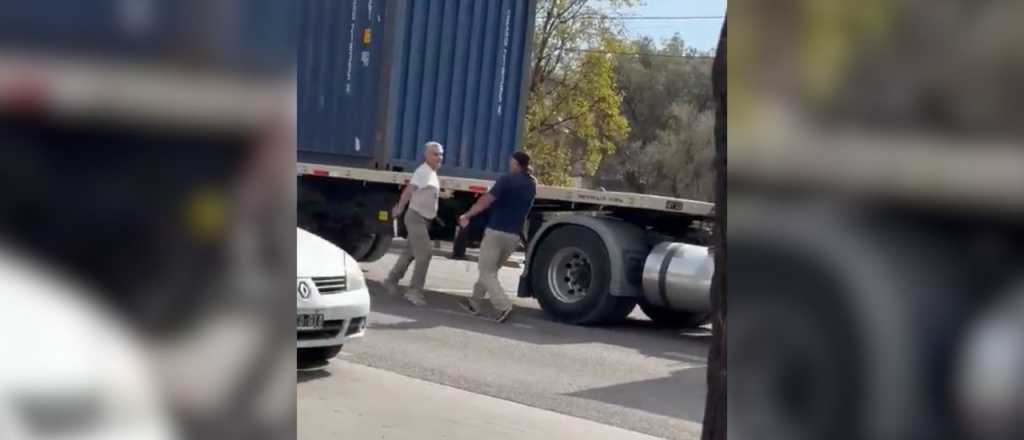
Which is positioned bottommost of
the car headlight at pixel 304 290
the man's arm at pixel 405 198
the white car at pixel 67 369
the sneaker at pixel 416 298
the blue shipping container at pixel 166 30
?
the sneaker at pixel 416 298

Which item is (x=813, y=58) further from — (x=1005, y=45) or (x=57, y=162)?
(x=57, y=162)

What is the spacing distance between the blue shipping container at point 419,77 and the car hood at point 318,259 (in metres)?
5.90

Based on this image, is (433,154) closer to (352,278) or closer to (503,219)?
(503,219)

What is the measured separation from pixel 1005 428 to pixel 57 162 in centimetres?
180

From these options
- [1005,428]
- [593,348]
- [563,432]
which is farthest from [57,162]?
[593,348]

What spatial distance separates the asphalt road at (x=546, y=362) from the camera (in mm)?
7648

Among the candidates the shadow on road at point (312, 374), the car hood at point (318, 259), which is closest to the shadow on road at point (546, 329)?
the shadow on road at point (312, 374)

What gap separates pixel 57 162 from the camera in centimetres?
163

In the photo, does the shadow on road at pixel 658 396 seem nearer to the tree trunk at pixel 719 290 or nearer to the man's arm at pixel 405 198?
the tree trunk at pixel 719 290

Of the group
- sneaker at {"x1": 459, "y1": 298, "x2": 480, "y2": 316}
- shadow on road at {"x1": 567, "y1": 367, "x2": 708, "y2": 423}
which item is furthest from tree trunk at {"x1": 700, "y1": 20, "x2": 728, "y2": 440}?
sneaker at {"x1": 459, "y1": 298, "x2": 480, "y2": 316}

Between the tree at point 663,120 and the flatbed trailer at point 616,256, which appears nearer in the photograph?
the flatbed trailer at point 616,256

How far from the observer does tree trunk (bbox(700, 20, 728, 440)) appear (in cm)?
362

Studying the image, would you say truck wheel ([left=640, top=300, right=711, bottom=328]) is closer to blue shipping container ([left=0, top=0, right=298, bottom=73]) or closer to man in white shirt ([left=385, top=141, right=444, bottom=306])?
man in white shirt ([left=385, top=141, right=444, bottom=306])

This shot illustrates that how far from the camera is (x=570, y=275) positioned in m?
11.6
